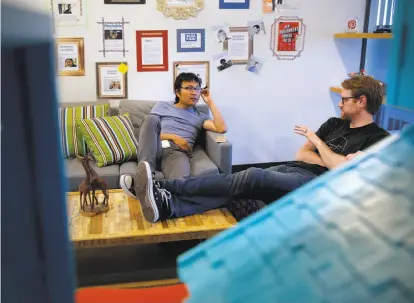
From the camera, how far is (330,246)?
0.33m

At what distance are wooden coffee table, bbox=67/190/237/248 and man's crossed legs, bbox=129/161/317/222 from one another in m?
0.05

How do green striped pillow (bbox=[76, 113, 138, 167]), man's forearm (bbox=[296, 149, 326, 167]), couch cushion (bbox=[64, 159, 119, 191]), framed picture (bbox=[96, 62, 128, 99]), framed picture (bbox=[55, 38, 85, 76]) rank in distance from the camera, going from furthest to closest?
framed picture (bbox=[96, 62, 128, 99]) < framed picture (bbox=[55, 38, 85, 76]) < green striped pillow (bbox=[76, 113, 138, 167]) < couch cushion (bbox=[64, 159, 119, 191]) < man's forearm (bbox=[296, 149, 326, 167])

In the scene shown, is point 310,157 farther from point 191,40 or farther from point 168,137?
point 191,40

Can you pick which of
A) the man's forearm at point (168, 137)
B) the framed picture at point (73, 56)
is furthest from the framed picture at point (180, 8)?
the man's forearm at point (168, 137)

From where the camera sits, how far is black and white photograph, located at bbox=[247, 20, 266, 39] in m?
4.12

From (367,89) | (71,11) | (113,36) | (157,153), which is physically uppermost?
(71,11)

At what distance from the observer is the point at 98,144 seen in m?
3.41

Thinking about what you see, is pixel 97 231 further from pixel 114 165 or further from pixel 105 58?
pixel 105 58

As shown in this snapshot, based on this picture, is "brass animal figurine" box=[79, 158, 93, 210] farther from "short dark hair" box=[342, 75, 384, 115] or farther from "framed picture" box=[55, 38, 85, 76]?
"framed picture" box=[55, 38, 85, 76]

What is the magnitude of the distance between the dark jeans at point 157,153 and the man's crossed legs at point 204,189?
545 mm

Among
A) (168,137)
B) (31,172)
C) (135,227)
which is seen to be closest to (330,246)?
(31,172)

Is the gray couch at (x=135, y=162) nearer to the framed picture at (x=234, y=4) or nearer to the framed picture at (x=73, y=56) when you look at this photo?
the framed picture at (x=73, y=56)

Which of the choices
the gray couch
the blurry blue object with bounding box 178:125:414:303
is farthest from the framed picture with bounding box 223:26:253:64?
the blurry blue object with bounding box 178:125:414:303

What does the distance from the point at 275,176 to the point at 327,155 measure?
32cm
